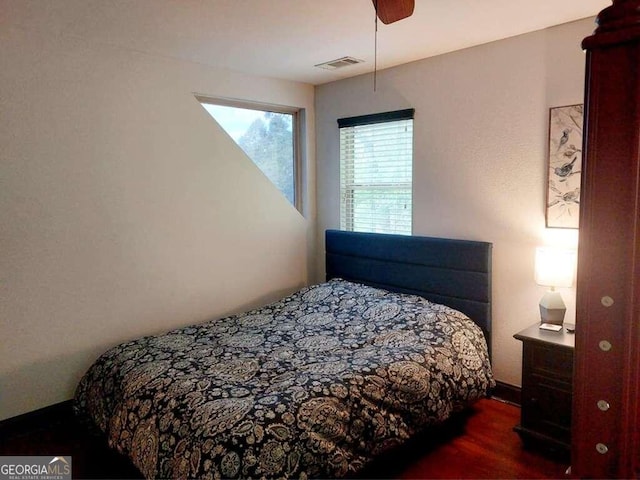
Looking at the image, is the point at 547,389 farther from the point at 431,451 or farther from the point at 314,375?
the point at 314,375

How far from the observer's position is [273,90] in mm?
3936

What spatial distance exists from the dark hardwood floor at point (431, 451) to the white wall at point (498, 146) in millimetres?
539

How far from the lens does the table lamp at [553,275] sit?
8.73ft

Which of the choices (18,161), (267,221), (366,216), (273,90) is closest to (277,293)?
(267,221)

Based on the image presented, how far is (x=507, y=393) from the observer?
3121mm

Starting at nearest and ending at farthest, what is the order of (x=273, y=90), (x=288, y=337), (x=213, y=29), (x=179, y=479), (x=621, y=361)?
(x=621, y=361) < (x=179, y=479) < (x=213, y=29) < (x=288, y=337) < (x=273, y=90)

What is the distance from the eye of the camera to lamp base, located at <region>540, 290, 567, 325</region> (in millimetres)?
2746

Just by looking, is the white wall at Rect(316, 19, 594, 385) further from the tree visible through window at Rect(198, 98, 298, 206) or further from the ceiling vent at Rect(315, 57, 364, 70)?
the tree visible through window at Rect(198, 98, 298, 206)

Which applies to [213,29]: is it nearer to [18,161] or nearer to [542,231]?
[18,161]

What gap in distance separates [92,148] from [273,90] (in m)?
1.59

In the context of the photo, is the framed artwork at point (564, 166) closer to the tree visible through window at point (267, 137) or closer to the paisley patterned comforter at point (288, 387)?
the paisley patterned comforter at point (288, 387)

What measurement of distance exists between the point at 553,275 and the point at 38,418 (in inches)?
127

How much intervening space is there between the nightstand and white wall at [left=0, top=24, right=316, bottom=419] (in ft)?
7.21

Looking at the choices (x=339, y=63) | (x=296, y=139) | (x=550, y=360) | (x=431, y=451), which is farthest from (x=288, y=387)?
(x=296, y=139)
